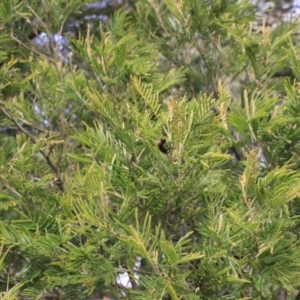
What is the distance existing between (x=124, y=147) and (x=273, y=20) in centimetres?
165

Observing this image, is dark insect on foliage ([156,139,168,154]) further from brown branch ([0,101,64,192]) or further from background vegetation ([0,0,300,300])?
brown branch ([0,101,64,192])

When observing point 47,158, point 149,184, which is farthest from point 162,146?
point 47,158

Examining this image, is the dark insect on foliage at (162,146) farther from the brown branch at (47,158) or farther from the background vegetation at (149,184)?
the brown branch at (47,158)

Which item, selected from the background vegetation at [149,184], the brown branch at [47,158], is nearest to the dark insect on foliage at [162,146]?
the background vegetation at [149,184]

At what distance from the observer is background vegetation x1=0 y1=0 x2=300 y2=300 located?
88 centimetres

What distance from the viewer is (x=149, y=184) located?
3.14 feet

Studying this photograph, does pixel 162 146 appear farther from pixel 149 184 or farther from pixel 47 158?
pixel 47 158

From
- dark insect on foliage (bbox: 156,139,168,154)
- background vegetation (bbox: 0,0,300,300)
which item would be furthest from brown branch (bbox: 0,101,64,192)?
dark insect on foliage (bbox: 156,139,168,154)

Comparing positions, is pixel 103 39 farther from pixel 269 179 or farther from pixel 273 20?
pixel 273 20

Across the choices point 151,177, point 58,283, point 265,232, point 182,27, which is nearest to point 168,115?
point 151,177

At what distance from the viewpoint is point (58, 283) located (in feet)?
A: 3.14

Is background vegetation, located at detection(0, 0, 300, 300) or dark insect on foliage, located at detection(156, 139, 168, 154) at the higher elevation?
dark insect on foliage, located at detection(156, 139, 168, 154)

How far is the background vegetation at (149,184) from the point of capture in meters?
0.88

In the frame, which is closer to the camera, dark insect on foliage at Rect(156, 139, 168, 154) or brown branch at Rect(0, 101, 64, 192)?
dark insect on foliage at Rect(156, 139, 168, 154)
